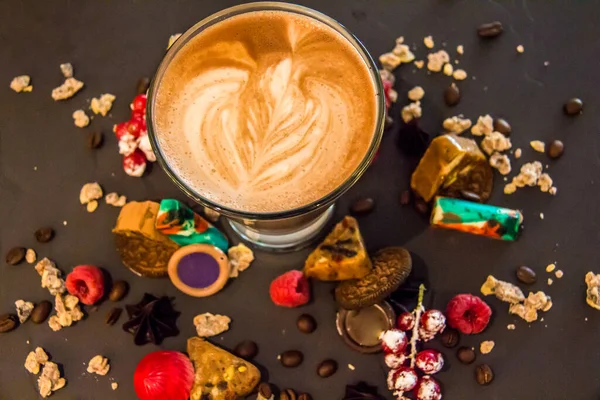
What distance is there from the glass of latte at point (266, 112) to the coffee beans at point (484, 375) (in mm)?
545

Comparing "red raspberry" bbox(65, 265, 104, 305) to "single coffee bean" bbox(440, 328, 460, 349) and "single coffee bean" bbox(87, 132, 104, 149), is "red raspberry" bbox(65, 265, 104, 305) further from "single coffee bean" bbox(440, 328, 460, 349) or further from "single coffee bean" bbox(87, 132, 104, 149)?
"single coffee bean" bbox(440, 328, 460, 349)

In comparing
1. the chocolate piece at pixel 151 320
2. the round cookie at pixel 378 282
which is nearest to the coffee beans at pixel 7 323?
the chocolate piece at pixel 151 320

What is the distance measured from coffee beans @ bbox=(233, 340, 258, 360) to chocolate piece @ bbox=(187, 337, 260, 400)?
0.05ft

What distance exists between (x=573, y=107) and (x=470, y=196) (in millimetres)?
344

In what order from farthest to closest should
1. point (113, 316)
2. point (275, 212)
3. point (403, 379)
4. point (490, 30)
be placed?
point (490, 30) < point (113, 316) < point (403, 379) < point (275, 212)

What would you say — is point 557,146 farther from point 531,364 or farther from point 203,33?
point 203,33

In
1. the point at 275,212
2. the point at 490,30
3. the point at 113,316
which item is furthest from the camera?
the point at 490,30

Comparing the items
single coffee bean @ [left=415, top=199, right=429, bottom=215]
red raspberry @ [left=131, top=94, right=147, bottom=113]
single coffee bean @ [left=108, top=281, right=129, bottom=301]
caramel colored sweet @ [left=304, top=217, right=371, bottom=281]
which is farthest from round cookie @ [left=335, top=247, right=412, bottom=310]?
red raspberry @ [left=131, top=94, right=147, bottom=113]

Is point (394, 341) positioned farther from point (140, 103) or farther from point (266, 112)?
point (140, 103)

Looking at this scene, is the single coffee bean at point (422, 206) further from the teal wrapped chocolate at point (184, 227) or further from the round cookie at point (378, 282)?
the teal wrapped chocolate at point (184, 227)

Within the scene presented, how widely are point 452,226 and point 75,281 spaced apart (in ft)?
2.85

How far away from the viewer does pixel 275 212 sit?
3.82 feet

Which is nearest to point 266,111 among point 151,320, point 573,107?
point 151,320

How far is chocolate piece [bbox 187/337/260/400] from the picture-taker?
1397 mm
